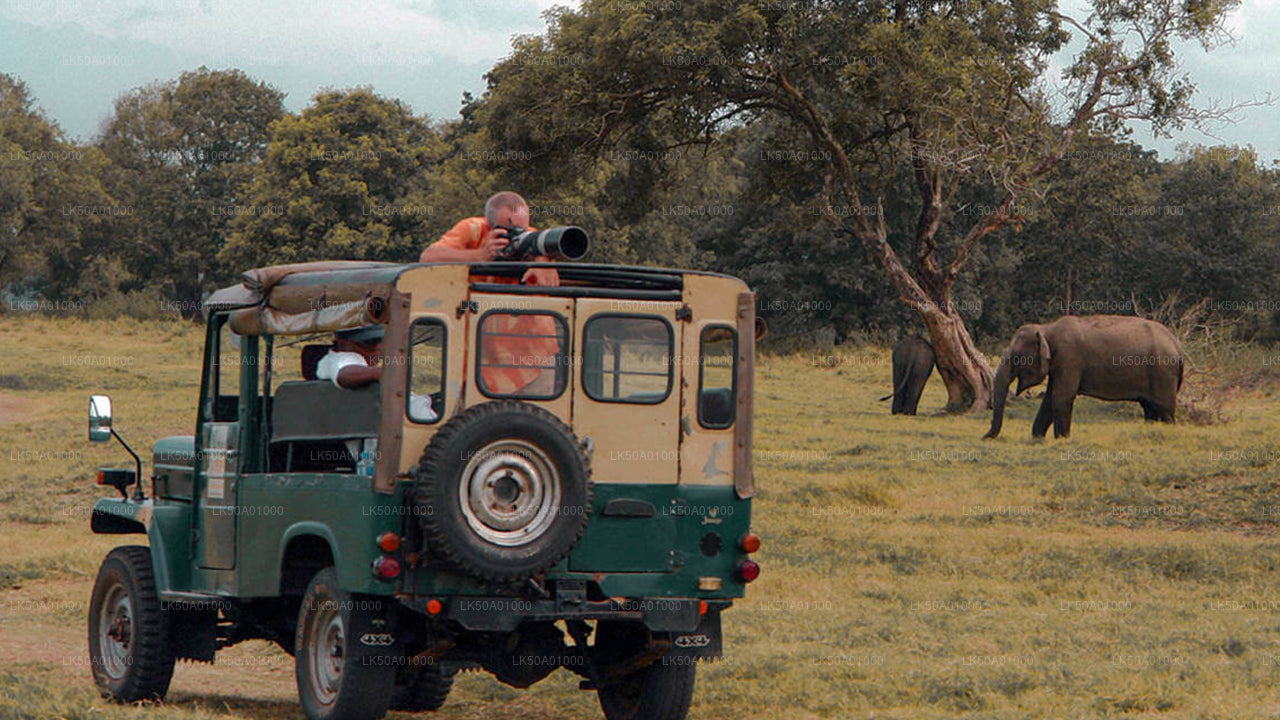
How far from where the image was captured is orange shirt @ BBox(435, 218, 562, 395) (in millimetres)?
7660

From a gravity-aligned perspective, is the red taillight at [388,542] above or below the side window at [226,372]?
below

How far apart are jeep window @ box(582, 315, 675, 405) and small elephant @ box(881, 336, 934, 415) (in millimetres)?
25722

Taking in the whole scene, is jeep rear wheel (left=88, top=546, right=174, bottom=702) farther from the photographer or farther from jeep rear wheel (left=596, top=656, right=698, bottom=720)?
jeep rear wheel (left=596, top=656, right=698, bottom=720)

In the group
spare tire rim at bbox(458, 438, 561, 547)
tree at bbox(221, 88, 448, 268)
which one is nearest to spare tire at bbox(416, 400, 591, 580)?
spare tire rim at bbox(458, 438, 561, 547)

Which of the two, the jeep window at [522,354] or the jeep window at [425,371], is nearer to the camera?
the jeep window at [425,371]

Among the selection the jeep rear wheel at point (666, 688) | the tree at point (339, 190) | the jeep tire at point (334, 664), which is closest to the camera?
the jeep tire at point (334, 664)

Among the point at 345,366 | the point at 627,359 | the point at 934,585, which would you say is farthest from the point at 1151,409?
the point at 345,366

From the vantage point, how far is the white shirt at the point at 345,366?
24.6 feet

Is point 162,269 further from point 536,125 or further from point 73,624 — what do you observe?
point 73,624

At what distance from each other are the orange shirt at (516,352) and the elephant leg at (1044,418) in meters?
20.6

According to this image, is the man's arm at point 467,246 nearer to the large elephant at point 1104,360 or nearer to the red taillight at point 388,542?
the red taillight at point 388,542

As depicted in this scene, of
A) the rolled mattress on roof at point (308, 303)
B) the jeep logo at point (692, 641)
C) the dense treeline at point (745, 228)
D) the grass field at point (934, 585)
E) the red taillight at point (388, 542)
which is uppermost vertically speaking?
the dense treeline at point (745, 228)

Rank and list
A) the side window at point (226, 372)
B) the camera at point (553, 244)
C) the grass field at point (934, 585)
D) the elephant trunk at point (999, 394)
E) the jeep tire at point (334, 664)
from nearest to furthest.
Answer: the jeep tire at point (334, 664) < the camera at point (553, 244) < the side window at point (226, 372) < the grass field at point (934, 585) < the elephant trunk at point (999, 394)

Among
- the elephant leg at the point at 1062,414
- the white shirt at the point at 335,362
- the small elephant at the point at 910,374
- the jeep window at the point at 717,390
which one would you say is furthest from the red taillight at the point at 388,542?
the small elephant at the point at 910,374
